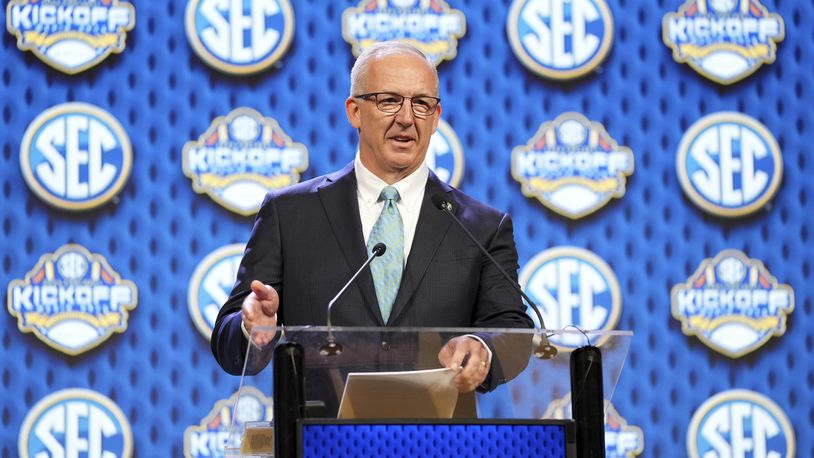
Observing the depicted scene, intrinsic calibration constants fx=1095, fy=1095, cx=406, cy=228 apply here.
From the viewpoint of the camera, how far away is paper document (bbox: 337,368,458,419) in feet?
5.16

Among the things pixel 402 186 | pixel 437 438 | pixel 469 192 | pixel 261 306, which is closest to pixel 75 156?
pixel 469 192

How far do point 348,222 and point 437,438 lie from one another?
802mm

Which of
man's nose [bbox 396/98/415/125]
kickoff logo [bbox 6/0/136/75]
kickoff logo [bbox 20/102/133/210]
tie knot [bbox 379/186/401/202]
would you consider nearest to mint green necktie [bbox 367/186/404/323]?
tie knot [bbox 379/186/401/202]

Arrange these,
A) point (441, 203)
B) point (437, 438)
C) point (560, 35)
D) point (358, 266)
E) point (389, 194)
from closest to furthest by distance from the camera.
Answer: point (437, 438) < point (441, 203) < point (358, 266) < point (389, 194) < point (560, 35)

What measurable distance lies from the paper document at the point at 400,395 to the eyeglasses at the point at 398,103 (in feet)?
2.61

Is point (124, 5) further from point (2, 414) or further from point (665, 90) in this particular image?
point (665, 90)

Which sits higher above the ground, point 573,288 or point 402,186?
point 402,186

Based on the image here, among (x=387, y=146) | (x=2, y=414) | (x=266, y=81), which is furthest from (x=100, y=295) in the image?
(x=387, y=146)

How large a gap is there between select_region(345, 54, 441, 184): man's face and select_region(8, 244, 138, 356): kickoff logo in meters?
1.38

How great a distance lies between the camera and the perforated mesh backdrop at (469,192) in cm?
338

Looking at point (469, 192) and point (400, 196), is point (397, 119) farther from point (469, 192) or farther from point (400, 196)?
point (469, 192)

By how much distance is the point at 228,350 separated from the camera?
200 centimetres

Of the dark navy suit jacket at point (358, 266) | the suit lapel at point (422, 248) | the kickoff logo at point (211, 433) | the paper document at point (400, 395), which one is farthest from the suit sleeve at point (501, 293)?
the kickoff logo at point (211, 433)

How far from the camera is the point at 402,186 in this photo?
230 centimetres
